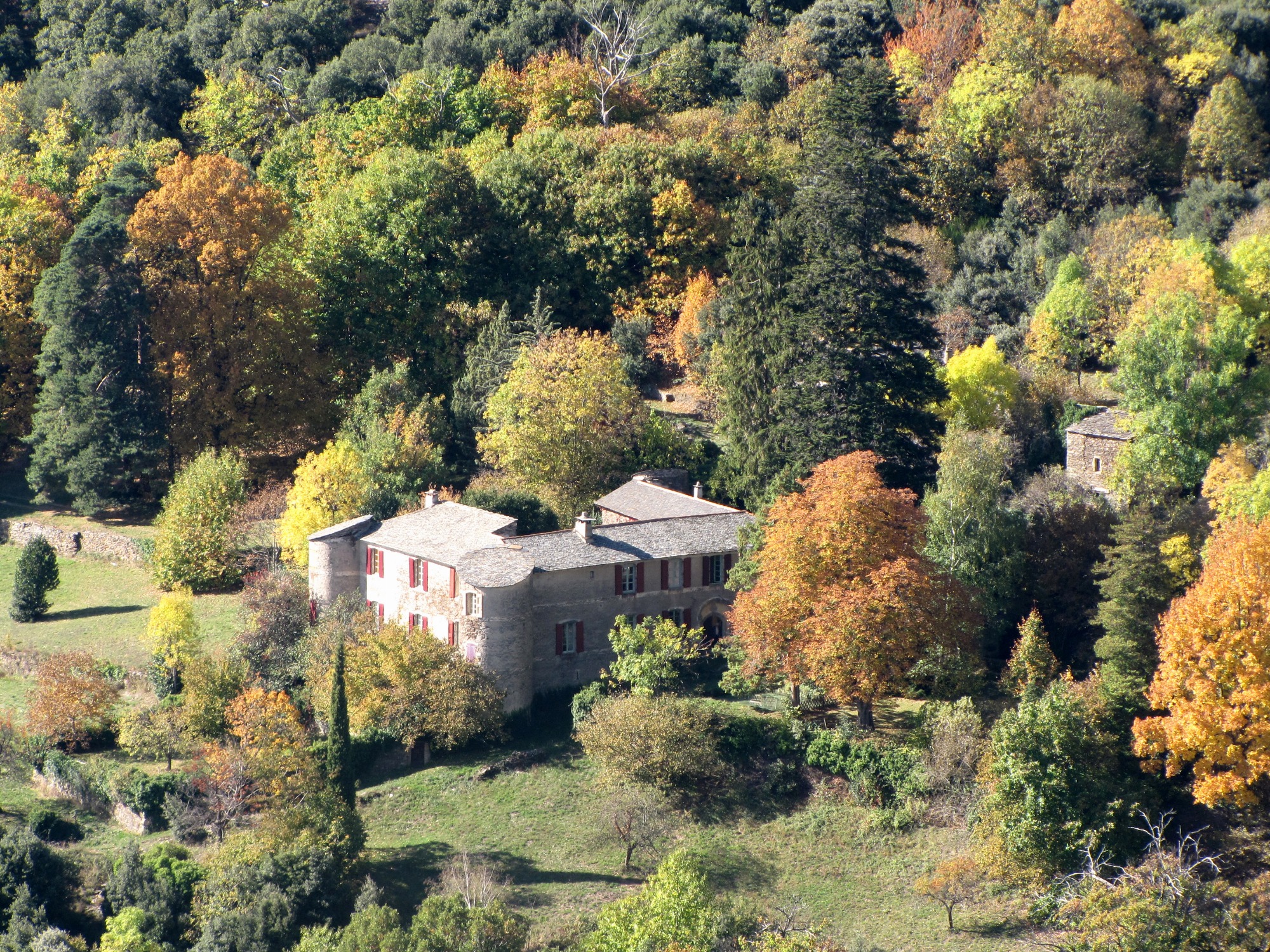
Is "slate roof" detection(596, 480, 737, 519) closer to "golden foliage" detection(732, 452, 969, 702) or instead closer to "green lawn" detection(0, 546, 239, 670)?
"golden foliage" detection(732, 452, 969, 702)

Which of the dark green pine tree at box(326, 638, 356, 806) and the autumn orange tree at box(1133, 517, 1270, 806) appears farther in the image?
the dark green pine tree at box(326, 638, 356, 806)

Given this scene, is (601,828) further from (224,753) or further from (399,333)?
(399,333)

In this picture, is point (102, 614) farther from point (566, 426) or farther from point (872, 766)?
point (872, 766)

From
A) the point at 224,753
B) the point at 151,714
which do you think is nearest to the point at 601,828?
the point at 224,753

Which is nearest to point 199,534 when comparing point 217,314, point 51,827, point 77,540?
point 77,540

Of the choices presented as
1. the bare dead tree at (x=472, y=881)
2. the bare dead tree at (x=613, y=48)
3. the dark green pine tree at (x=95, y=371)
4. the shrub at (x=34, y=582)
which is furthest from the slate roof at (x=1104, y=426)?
the shrub at (x=34, y=582)

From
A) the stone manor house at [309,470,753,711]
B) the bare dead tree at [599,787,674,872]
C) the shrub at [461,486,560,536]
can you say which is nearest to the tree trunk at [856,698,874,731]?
the bare dead tree at [599,787,674,872]
